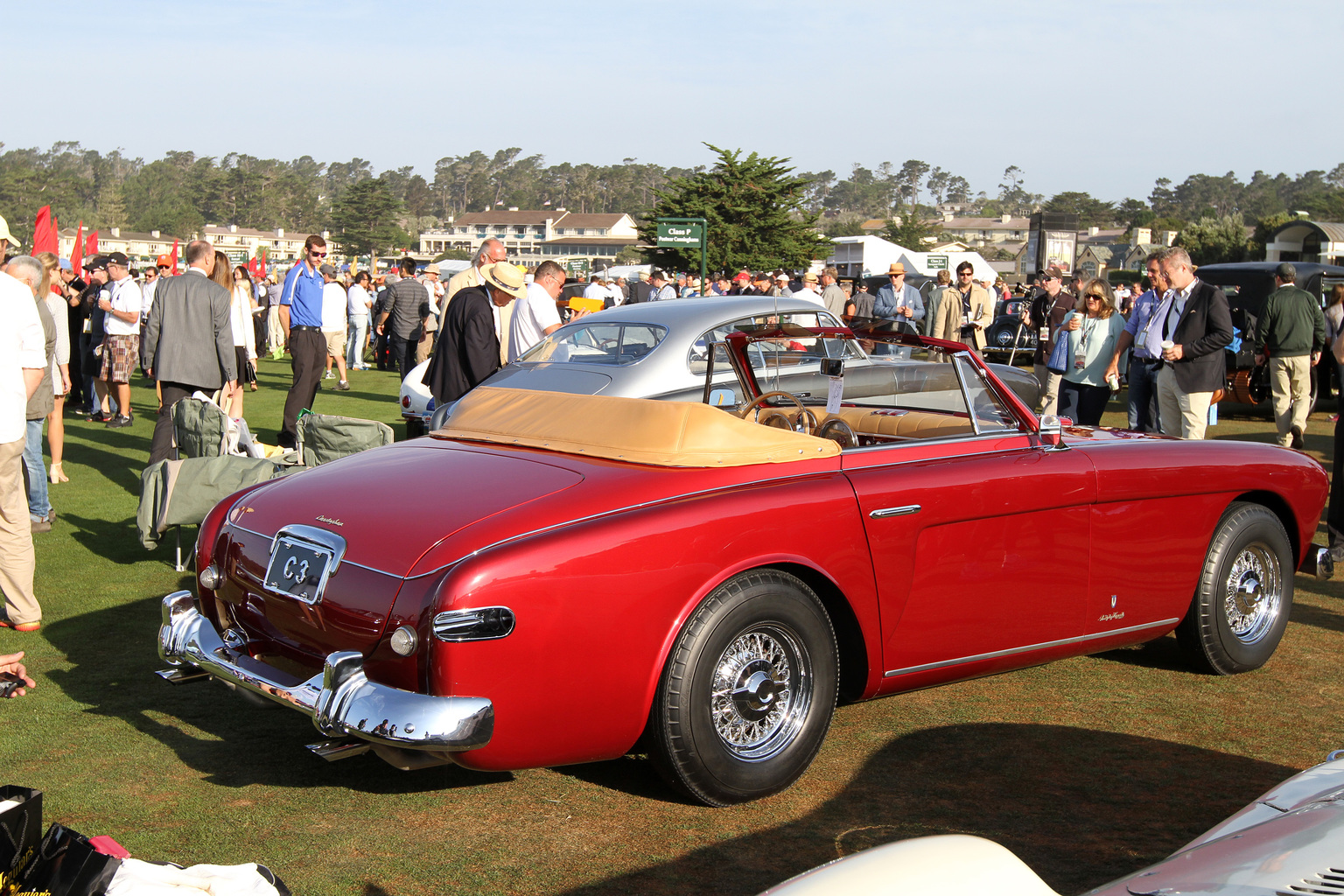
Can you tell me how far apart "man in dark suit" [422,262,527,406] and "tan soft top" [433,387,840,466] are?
395cm

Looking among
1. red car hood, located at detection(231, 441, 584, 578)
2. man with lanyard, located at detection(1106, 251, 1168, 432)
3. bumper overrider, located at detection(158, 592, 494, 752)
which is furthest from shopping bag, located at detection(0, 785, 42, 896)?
man with lanyard, located at detection(1106, 251, 1168, 432)

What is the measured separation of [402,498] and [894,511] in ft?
5.28

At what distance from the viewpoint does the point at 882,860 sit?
196 centimetres

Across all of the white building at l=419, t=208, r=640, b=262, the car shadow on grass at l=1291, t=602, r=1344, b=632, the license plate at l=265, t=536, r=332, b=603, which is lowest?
the car shadow on grass at l=1291, t=602, r=1344, b=632

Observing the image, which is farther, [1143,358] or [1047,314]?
[1047,314]

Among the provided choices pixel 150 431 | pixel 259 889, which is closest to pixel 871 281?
pixel 150 431

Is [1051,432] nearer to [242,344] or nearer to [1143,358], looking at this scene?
[1143,358]

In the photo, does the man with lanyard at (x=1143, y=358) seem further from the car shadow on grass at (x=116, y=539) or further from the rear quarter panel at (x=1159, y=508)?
the car shadow on grass at (x=116, y=539)

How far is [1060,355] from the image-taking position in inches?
360

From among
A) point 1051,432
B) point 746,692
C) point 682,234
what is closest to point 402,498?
point 746,692

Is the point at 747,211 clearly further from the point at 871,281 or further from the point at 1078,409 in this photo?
the point at 1078,409

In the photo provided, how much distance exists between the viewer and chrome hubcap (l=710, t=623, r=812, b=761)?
341 centimetres

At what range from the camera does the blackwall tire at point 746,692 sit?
3273 millimetres

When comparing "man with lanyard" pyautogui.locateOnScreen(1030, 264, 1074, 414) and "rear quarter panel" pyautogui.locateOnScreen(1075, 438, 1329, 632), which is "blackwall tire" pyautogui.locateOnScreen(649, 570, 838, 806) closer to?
"rear quarter panel" pyautogui.locateOnScreen(1075, 438, 1329, 632)
